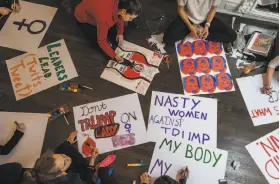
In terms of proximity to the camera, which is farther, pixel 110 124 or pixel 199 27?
pixel 199 27

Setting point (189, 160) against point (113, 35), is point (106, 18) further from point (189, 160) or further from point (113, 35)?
point (189, 160)

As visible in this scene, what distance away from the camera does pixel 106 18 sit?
1.66 m

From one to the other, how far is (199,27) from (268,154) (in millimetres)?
926

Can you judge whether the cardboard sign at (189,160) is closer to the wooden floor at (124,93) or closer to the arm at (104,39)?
the wooden floor at (124,93)

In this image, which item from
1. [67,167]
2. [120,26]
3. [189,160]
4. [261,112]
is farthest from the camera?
[120,26]

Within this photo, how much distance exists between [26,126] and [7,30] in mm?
792

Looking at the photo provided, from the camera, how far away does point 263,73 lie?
6.00 feet

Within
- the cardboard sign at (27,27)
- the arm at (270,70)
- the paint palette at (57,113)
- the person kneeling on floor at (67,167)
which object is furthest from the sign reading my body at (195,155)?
the cardboard sign at (27,27)

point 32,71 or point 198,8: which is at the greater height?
point 198,8

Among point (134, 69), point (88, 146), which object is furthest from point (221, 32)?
point (88, 146)

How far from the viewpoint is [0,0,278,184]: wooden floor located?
167 centimetres

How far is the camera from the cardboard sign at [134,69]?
1848mm

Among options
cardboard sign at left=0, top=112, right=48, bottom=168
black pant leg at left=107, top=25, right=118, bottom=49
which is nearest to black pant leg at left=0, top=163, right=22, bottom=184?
cardboard sign at left=0, top=112, right=48, bottom=168

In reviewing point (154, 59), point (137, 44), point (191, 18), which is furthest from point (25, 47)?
point (191, 18)
